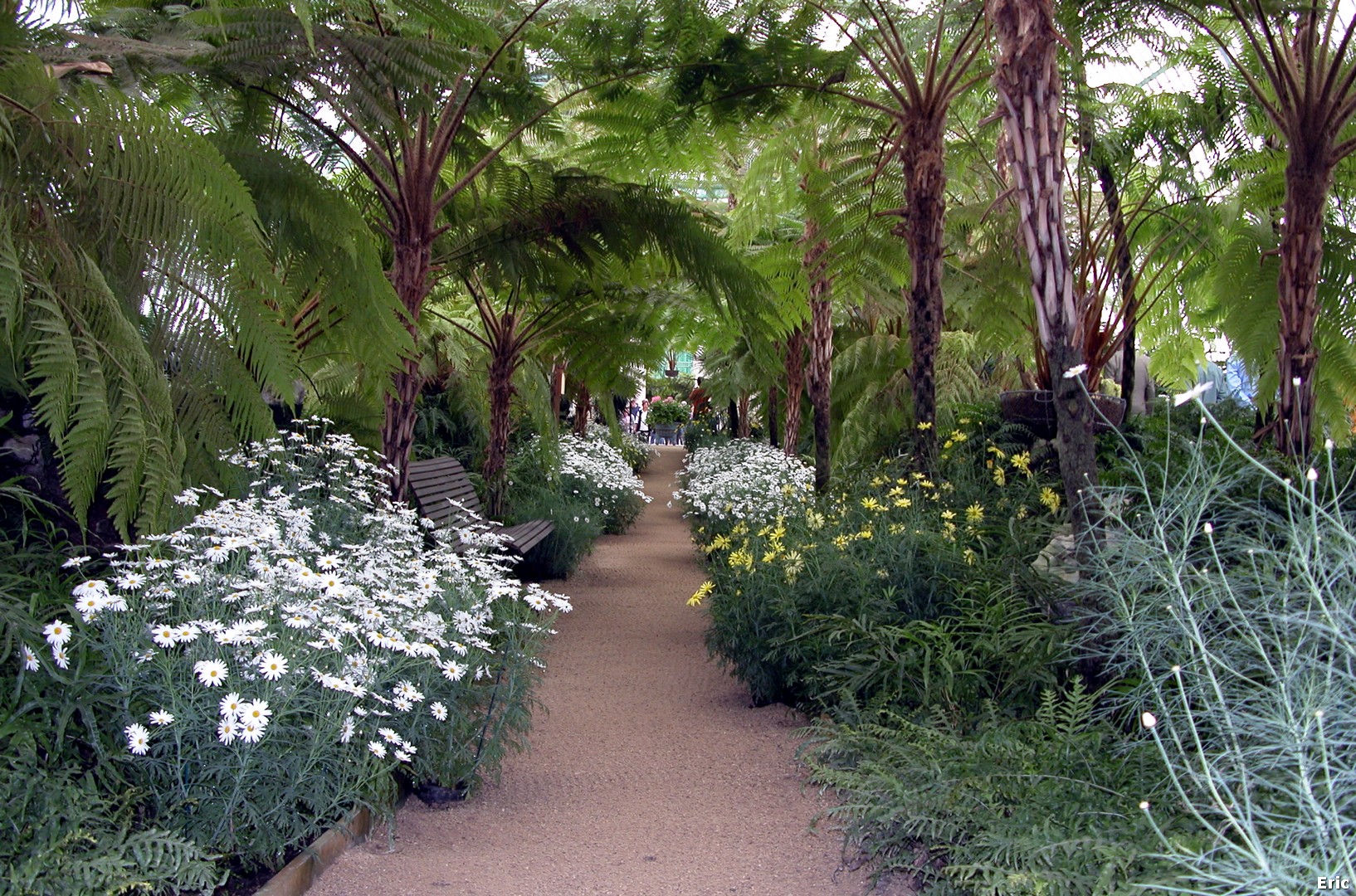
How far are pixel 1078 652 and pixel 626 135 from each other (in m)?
4.46

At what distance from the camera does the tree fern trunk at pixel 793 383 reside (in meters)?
10.6

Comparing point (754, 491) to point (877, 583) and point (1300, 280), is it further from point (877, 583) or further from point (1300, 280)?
point (1300, 280)

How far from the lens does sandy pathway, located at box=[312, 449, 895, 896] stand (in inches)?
113

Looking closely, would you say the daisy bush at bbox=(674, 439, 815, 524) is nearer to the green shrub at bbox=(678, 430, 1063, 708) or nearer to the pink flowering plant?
the green shrub at bbox=(678, 430, 1063, 708)

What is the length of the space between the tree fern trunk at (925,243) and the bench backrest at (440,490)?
2637 millimetres

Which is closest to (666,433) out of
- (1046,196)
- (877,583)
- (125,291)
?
(877,583)

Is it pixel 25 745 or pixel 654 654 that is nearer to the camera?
pixel 25 745

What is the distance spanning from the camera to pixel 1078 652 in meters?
3.54

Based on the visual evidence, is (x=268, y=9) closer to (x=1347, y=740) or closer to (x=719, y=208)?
(x=1347, y=740)

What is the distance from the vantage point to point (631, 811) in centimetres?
347

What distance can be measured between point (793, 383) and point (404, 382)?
5793mm

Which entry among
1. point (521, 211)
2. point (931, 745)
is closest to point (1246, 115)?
point (521, 211)

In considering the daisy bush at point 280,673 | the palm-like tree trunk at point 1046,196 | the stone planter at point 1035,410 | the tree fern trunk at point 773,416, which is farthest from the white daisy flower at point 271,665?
the tree fern trunk at point 773,416

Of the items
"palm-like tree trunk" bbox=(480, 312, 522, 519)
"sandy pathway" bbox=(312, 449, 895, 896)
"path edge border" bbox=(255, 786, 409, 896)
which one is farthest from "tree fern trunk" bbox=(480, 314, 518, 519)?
"path edge border" bbox=(255, 786, 409, 896)
